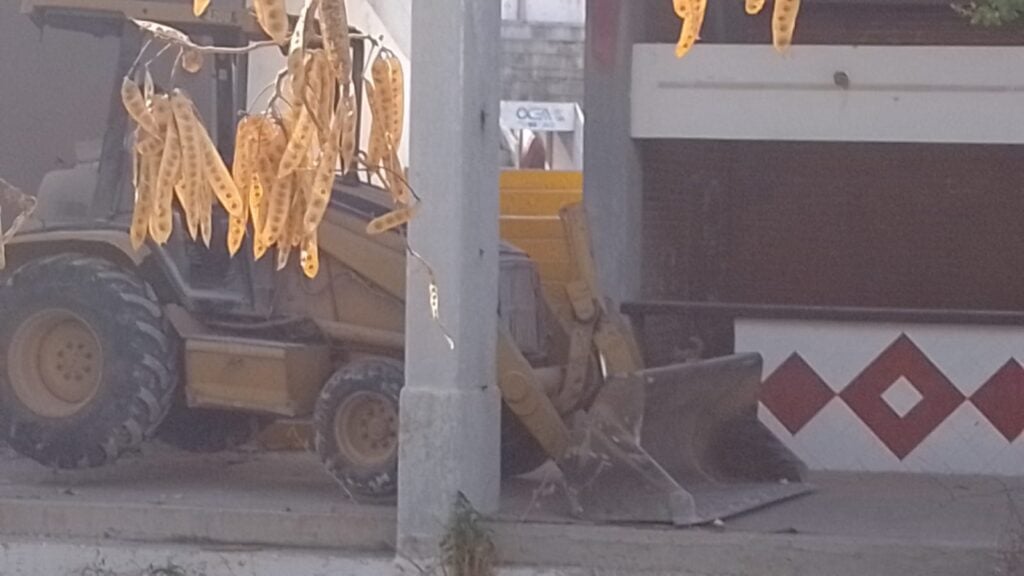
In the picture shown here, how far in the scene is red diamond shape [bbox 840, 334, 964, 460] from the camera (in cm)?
1091

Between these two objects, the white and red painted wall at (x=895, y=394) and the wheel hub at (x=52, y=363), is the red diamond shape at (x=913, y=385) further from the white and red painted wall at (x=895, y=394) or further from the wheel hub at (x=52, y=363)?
the wheel hub at (x=52, y=363)

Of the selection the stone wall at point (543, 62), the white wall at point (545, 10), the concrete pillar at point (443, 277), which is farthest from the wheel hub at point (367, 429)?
the white wall at point (545, 10)

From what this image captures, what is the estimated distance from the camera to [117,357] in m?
9.37

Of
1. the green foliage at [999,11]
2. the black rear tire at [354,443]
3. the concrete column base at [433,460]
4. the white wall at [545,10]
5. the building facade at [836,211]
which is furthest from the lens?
the white wall at [545,10]

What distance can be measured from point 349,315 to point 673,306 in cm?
267

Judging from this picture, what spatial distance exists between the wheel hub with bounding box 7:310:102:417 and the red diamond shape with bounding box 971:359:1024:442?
4.90 metres

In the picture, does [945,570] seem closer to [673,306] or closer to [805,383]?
[805,383]

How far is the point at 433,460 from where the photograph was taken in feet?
27.7

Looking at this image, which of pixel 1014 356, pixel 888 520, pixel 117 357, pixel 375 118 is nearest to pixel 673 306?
pixel 1014 356

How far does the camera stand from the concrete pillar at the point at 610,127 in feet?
39.8

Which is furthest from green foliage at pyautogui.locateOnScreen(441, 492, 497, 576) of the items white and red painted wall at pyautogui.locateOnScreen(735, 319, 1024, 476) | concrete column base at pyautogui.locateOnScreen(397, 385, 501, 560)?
white and red painted wall at pyautogui.locateOnScreen(735, 319, 1024, 476)

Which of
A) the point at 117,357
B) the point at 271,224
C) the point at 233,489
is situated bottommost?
the point at 233,489

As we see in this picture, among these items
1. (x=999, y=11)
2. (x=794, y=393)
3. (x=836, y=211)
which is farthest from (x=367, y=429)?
(x=836, y=211)

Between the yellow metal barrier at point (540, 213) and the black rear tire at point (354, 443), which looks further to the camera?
the yellow metal barrier at point (540, 213)
